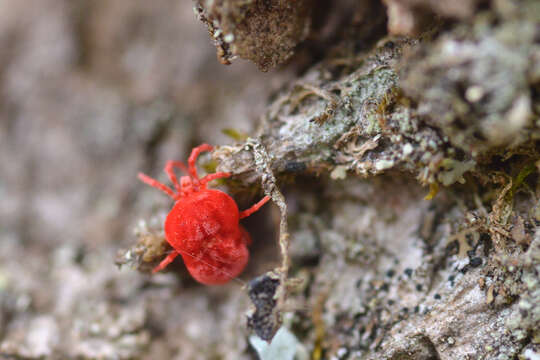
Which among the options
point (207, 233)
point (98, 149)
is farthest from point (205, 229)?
point (98, 149)

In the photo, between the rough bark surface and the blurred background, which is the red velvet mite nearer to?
the rough bark surface

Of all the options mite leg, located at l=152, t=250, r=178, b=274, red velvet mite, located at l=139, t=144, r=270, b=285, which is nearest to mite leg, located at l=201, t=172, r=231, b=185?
red velvet mite, located at l=139, t=144, r=270, b=285

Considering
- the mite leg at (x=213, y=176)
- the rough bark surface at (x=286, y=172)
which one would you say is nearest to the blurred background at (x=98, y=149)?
the rough bark surface at (x=286, y=172)

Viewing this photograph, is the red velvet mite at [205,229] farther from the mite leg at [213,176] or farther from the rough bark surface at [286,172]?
the rough bark surface at [286,172]

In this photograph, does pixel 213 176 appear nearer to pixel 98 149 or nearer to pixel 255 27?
pixel 255 27

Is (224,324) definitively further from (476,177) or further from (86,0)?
(86,0)

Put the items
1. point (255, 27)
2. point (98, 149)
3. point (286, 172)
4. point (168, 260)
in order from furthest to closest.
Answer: point (98, 149) → point (168, 260) → point (286, 172) → point (255, 27)

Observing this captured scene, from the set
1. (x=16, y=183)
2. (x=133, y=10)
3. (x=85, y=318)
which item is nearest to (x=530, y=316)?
(x=85, y=318)
